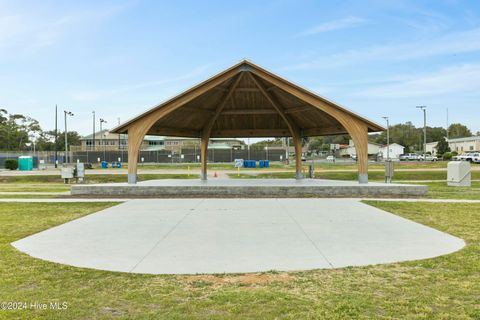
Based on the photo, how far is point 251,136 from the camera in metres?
25.2

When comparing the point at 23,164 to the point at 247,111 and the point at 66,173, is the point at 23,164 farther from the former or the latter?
the point at 247,111

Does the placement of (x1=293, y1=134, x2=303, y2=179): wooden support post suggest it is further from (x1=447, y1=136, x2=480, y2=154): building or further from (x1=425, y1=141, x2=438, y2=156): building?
(x1=425, y1=141, x2=438, y2=156): building

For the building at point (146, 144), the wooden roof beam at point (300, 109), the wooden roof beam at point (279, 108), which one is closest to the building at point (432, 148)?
the building at point (146, 144)

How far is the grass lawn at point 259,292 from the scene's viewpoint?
14.8 ft

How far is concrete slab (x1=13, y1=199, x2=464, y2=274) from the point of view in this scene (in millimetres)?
6754

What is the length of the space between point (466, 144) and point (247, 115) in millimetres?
88536

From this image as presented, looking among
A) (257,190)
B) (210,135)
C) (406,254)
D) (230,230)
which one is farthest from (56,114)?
(406,254)

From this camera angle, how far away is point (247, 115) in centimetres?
2406

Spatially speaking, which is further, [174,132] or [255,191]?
[174,132]

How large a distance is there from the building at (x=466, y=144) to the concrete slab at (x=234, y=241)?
9018cm

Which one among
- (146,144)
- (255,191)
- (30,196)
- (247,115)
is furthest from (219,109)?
(146,144)

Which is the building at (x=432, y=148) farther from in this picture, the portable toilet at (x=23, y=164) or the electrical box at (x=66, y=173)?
the electrical box at (x=66, y=173)

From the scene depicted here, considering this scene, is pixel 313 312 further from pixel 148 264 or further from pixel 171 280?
pixel 148 264

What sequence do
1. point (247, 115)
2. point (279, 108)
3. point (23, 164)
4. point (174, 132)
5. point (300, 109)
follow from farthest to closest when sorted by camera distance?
1. point (23, 164)
2. point (247, 115)
3. point (174, 132)
4. point (279, 108)
5. point (300, 109)
